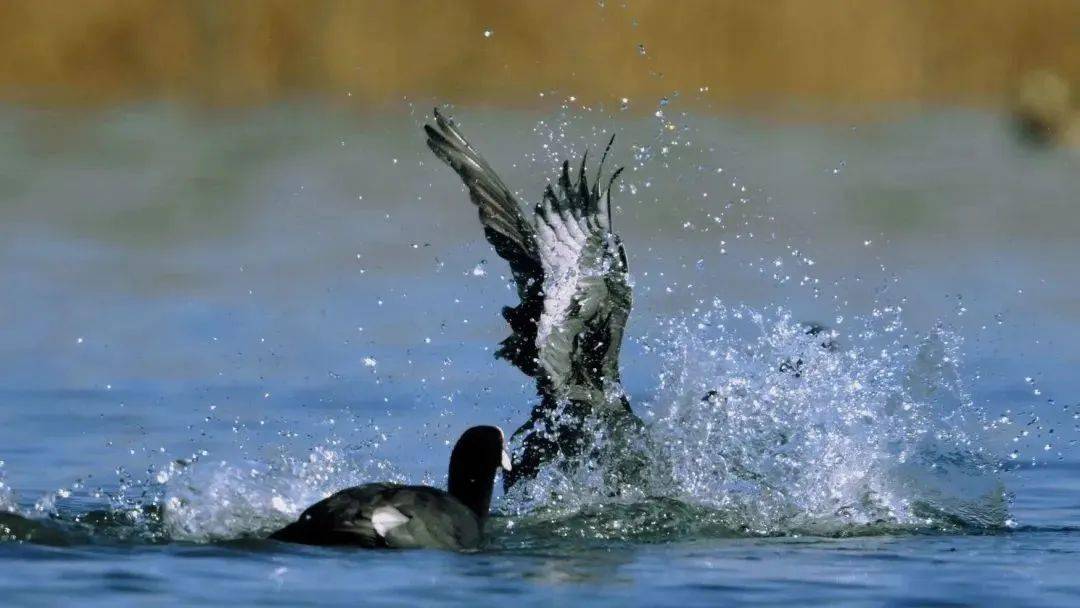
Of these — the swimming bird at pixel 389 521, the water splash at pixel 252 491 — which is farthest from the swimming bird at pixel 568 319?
the swimming bird at pixel 389 521

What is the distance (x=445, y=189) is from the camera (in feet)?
57.7

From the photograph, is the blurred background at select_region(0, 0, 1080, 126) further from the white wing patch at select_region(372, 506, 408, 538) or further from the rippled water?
the white wing patch at select_region(372, 506, 408, 538)

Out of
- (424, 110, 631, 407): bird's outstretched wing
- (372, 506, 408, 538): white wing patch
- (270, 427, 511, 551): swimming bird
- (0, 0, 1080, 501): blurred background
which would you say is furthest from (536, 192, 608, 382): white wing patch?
(0, 0, 1080, 501): blurred background

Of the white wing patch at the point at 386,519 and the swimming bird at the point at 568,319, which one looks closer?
the white wing patch at the point at 386,519

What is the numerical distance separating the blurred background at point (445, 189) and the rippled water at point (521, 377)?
0.16ft

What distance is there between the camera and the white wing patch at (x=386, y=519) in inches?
269

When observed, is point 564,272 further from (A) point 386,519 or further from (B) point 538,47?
(B) point 538,47

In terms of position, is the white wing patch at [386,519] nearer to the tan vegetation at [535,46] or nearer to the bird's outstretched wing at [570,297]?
the bird's outstretched wing at [570,297]

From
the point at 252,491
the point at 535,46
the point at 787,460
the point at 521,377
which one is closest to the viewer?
the point at 252,491

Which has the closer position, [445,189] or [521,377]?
[521,377]

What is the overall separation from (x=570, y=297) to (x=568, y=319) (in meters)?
0.09

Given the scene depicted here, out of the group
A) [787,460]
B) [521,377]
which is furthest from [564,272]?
[521,377]

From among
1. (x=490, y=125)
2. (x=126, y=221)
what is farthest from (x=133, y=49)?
(x=126, y=221)

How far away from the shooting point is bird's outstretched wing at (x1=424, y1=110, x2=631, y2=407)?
807 cm
